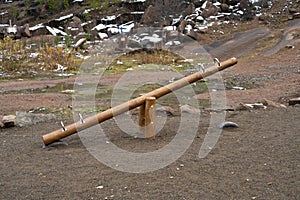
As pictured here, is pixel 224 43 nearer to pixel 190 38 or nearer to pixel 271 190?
pixel 190 38

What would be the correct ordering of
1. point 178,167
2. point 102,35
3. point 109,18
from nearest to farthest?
point 178,167, point 102,35, point 109,18

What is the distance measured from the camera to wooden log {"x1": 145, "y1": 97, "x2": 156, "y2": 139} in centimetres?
493

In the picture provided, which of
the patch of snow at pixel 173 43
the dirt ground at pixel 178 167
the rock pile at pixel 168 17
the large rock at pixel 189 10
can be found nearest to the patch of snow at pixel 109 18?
the rock pile at pixel 168 17

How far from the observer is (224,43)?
2095 cm

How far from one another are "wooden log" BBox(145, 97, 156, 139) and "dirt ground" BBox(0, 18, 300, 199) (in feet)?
0.42

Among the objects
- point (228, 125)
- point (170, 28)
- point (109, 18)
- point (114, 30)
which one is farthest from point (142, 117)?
point (109, 18)

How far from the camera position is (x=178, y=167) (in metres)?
3.97

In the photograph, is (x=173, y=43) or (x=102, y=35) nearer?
(x=173, y=43)

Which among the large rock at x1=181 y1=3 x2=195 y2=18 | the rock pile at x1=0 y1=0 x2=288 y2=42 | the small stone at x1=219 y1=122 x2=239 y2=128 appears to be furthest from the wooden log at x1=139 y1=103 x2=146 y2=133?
the large rock at x1=181 y1=3 x2=195 y2=18

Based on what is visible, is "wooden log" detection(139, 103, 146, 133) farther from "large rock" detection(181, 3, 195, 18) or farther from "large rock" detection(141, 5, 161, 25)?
"large rock" detection(181, 3, 195, 18)

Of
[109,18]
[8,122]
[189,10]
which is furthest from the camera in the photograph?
[109,18]

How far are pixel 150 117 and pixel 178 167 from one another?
3.83 ft

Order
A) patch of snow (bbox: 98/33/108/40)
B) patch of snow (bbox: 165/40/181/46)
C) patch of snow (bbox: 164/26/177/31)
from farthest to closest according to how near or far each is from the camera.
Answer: patch of snow (bbox: 98/33/108/40), patch of snow (bbox: 164/26/177/31), patch of snow (bbox: 165/40/181/46)

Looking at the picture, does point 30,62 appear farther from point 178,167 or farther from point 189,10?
point 189,10
